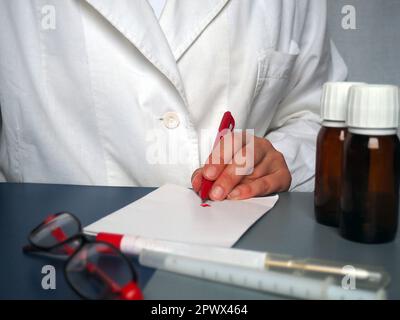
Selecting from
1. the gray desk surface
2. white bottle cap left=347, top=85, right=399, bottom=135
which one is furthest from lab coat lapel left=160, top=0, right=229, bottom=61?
white bottle cap left=347, top=85, right=399, bottom=135

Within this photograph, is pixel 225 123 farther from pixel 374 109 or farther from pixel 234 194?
pixel 374 109

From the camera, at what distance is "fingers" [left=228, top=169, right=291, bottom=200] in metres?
0.63

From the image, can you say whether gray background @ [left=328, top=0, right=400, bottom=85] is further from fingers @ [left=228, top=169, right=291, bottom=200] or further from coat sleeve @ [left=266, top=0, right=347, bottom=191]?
fingers @ [left=228, top=169, right=291, bottom=200]

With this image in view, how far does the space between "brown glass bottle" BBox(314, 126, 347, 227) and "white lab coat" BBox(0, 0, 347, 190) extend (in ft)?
0.83

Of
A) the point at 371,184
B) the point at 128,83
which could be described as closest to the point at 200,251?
the point at 371,184

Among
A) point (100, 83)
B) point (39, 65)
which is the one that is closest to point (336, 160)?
point (100, 83)

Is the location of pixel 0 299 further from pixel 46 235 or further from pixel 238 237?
pixel 238 237

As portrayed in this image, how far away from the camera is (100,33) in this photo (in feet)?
2.37

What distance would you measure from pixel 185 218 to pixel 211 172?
9 cm

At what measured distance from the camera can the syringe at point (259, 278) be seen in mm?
360

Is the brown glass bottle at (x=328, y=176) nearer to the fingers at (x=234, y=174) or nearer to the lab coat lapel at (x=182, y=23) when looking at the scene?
the fingers at (x=234, y=174)

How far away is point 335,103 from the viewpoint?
48 cm

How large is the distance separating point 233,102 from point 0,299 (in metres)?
0.55

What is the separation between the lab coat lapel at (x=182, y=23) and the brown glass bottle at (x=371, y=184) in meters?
0.37
